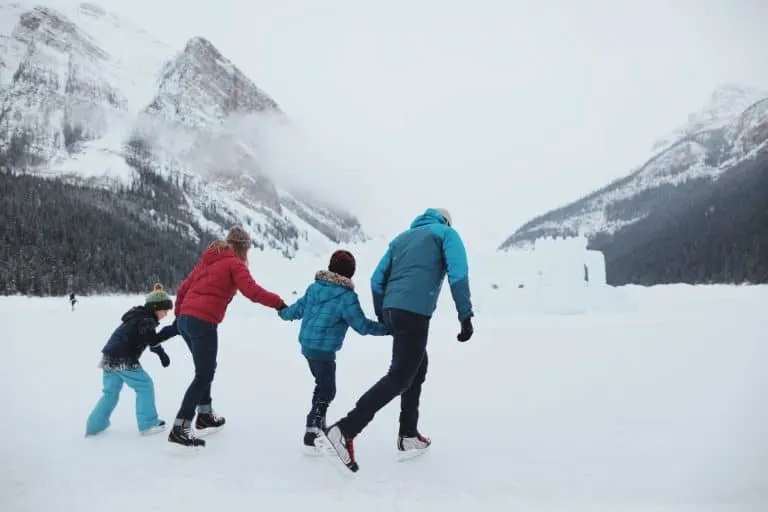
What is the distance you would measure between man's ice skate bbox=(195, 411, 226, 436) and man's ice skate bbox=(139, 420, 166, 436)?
271 millimetres

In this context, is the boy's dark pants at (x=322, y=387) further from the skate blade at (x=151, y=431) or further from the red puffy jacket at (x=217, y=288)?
the skate blade at (x=151, y=431)

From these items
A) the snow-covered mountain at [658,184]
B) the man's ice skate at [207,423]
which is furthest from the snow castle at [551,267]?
the snow-covered mountain at [658,184]

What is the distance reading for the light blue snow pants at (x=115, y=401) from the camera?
439 cm

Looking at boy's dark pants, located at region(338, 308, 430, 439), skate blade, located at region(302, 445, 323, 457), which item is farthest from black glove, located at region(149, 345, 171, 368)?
boy's dark pants, located at region(338, 308, 430, 439)

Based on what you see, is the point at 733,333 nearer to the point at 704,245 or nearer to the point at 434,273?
the point at 434,273

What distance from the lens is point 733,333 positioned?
1078cm

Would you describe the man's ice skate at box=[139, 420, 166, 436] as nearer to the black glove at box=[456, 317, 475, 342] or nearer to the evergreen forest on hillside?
the black glove at box=[456, 317, 475, 342]

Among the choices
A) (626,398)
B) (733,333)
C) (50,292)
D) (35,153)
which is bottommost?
Answer: (626,398)

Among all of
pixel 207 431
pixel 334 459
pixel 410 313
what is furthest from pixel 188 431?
pixel 410 313

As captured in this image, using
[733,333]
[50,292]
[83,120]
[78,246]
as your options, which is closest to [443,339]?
[733,333]

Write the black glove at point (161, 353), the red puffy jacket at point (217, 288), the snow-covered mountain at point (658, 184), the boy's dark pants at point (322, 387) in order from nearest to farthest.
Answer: the boy's dark pants at point (322, 387) < the red puffy jacket at point (217, 288) < the black glove at point (161, 353) < the snow-covered mountain at point (658, 184)

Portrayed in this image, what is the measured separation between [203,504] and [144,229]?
371 ft

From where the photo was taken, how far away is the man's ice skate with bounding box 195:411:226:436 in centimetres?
446

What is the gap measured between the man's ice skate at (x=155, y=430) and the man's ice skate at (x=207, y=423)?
0.27 metres
